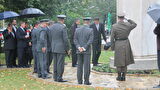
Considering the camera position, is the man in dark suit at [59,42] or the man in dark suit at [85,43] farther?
the man in dark suit at [59,42]

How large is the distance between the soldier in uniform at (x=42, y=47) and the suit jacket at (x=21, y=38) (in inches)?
95.4

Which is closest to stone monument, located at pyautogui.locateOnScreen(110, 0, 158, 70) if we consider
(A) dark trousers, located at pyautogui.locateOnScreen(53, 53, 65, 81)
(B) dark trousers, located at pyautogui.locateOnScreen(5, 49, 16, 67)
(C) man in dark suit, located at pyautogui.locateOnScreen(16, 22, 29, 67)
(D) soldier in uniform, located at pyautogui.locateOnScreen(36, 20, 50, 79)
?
(A) dark trousers, located at pyautogui.locateOnScreen(53, 53, 65, 81)

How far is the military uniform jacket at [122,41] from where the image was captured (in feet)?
33.2

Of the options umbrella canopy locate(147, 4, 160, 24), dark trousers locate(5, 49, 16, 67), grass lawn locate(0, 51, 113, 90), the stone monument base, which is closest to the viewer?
umbrella canopy locate(147, 4, 160, 24)

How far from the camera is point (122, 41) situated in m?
10.2

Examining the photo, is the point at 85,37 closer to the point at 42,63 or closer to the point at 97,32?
the point at 42,63

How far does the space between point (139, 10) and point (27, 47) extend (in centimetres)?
487

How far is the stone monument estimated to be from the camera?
472 inches

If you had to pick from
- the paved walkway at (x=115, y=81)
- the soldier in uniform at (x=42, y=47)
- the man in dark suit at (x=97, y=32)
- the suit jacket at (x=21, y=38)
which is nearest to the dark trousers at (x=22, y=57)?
the suit jacket at (x=21, y=38)

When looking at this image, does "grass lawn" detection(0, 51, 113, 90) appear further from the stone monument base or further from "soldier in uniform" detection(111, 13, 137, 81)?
the stone monument base

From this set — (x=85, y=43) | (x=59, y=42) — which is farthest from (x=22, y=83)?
(x=85, y=43)

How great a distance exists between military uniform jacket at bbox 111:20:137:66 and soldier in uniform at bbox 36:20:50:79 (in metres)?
2.24

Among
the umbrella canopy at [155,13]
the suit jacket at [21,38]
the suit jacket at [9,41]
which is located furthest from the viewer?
the suit jacket at [9,41]

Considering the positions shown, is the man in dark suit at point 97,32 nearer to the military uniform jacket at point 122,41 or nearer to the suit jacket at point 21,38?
the suit jacket at point 21,38
